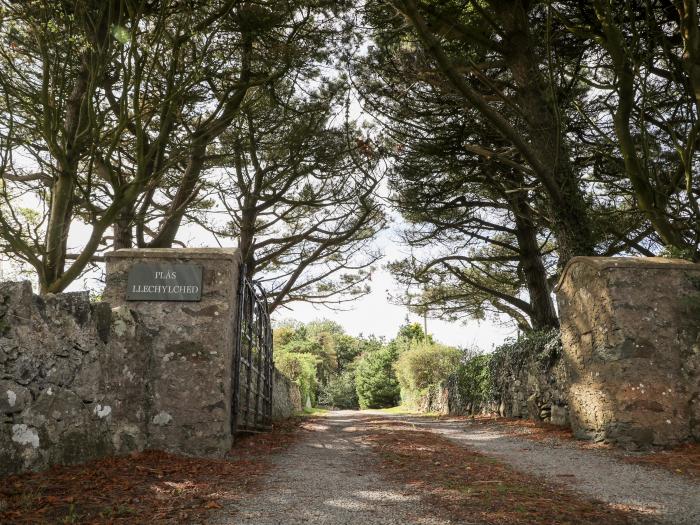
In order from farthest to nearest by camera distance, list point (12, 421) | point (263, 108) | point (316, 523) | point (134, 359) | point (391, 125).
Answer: point (391, 125) < point (263, 108) < point (134, 359) < point (12, 421) < point (316, 523)

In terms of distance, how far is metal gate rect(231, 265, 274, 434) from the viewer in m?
5.60

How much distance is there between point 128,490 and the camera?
318 cm

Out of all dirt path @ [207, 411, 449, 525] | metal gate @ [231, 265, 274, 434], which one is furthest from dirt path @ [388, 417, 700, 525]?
metal gate @ [231, 265, 274, 434]

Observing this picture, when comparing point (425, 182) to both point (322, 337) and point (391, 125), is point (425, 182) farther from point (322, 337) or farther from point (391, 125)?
point (322, 337)

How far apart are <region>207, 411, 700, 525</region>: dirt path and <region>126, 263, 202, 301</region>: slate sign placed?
6.64 ft

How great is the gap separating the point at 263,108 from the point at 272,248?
4434mm

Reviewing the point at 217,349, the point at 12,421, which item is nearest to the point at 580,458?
the point at 217,349

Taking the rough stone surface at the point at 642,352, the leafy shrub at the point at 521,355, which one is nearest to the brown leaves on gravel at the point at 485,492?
the rough stone surface at the point at 642,352

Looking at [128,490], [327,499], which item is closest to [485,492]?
[327,499]

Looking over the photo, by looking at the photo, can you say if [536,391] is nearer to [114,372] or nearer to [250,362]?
[250,362]

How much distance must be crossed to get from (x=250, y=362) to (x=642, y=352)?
4654 mm

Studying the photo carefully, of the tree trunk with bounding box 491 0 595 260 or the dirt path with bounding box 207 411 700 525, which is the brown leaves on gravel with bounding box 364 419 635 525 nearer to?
the dirt path with bounding box 207 411 700 525

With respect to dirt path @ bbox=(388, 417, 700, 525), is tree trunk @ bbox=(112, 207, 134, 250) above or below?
above

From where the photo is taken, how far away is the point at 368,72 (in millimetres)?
9555
